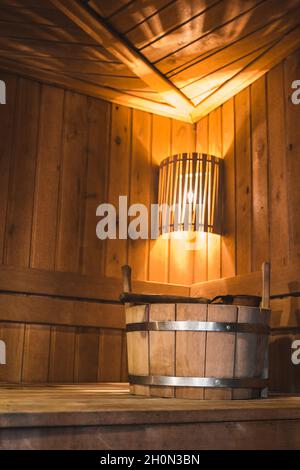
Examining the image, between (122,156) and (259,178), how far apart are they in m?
0.98

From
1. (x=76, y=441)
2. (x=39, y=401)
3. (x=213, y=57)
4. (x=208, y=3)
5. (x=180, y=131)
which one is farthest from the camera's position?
(x=180, y=131)

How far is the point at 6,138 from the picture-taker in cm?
337

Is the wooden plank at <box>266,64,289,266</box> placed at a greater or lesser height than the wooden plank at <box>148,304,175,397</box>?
greater

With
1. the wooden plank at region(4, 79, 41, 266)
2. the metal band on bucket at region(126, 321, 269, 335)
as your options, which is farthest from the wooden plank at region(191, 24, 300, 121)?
the metal band on bucket at region(126, 321, 269, 335)

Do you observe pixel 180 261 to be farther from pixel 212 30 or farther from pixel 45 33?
pixel 45 33

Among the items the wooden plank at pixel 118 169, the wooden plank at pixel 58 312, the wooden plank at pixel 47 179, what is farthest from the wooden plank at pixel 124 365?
the wooden plank at pixel 47 179

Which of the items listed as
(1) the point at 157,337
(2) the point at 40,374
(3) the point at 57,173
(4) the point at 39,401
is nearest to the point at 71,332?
(2) the point at 40,374

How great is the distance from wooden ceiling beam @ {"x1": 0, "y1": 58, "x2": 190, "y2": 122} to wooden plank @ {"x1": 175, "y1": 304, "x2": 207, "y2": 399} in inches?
77.6

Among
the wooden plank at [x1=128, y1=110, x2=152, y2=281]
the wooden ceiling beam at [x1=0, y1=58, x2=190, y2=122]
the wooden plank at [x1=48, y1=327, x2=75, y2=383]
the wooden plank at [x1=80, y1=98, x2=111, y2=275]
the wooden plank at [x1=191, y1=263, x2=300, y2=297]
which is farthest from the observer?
the wooden plank at [x1=128, y1=110, x2=152, y2=281]

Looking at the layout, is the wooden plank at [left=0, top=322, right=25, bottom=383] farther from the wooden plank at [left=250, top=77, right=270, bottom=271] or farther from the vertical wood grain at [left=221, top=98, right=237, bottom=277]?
the wooden plank at [left=250, top=77, right=270, bottom=271]

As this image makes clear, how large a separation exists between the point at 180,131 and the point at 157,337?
2136mm

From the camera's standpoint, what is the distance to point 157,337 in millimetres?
2182

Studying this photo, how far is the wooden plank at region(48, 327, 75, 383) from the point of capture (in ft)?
10.7
